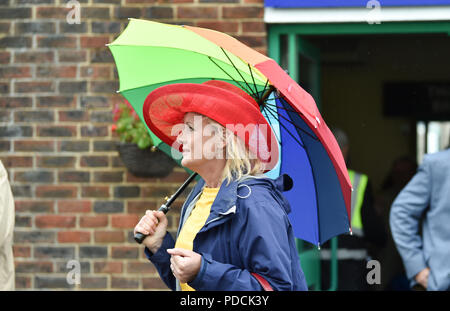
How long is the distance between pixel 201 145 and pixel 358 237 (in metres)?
3.24

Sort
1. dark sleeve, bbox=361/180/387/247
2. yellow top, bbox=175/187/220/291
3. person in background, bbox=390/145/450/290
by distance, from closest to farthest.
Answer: yellow top, bbox=175/187/220/291 → person in background, bbox=390/145/450/290 → dark sleeve, bbox=361/180/387/247

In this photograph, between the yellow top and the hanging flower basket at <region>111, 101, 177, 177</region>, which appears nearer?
the yellow top

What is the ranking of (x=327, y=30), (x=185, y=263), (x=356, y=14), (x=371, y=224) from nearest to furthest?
1. (x=185, y=263)
2. (x=356, y=14)
3. (x=327, y=30)
4. (x=371, y=224)

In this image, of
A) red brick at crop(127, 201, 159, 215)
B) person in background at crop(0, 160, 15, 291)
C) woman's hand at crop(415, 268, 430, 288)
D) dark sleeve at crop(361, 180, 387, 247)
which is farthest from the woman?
dark sleeve at crop(361, 180, 387, 247)

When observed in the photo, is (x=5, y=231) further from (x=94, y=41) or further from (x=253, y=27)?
(x=253, y=27)

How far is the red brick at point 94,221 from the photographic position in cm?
520

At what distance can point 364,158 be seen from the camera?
10.2 metres

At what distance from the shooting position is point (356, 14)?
5.11 meters

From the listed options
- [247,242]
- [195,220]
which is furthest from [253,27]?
[247,242]

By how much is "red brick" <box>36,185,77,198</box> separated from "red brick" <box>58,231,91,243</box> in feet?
0.88

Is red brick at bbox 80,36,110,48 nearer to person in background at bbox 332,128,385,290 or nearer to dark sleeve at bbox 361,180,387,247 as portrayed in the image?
person in background at bbox 332,128,385,290

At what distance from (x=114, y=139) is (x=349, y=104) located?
565 cm

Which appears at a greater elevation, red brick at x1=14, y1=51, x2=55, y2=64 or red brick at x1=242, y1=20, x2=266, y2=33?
A: red brick at x1=242, y1=20, x2=266, y2=33

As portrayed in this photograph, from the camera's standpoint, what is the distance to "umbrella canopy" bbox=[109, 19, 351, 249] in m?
2.76
